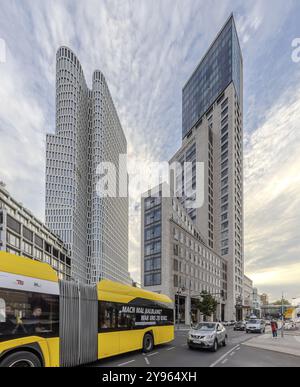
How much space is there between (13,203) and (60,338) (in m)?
65.7

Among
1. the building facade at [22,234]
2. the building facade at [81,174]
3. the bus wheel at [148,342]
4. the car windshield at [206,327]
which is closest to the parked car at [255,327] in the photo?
the car windshield at [206,327]

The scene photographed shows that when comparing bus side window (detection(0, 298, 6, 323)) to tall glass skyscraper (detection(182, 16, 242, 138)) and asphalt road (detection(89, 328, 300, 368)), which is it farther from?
tall glass skyscraper (detection(182, 16, 242, 138))

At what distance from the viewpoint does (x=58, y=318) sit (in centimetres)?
902

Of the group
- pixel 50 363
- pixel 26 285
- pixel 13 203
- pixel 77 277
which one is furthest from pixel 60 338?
pixel 77 277

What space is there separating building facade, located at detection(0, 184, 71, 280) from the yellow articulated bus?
34974mm

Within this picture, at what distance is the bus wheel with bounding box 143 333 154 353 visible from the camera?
1450cm

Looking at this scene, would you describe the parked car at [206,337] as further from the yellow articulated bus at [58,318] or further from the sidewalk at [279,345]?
the sidewalk at [279,345]

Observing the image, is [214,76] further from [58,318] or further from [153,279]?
[58,318]

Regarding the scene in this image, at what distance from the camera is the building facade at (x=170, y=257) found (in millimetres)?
58969

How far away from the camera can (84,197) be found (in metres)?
141

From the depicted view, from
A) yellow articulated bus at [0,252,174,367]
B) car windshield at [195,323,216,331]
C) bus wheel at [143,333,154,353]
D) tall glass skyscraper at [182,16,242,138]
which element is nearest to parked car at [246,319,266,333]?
car windshield at [195,323,216,331]

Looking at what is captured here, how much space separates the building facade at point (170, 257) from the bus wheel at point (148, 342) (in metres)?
41.5

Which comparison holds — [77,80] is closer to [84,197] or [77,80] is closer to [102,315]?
[84,197]

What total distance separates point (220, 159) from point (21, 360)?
343ft
